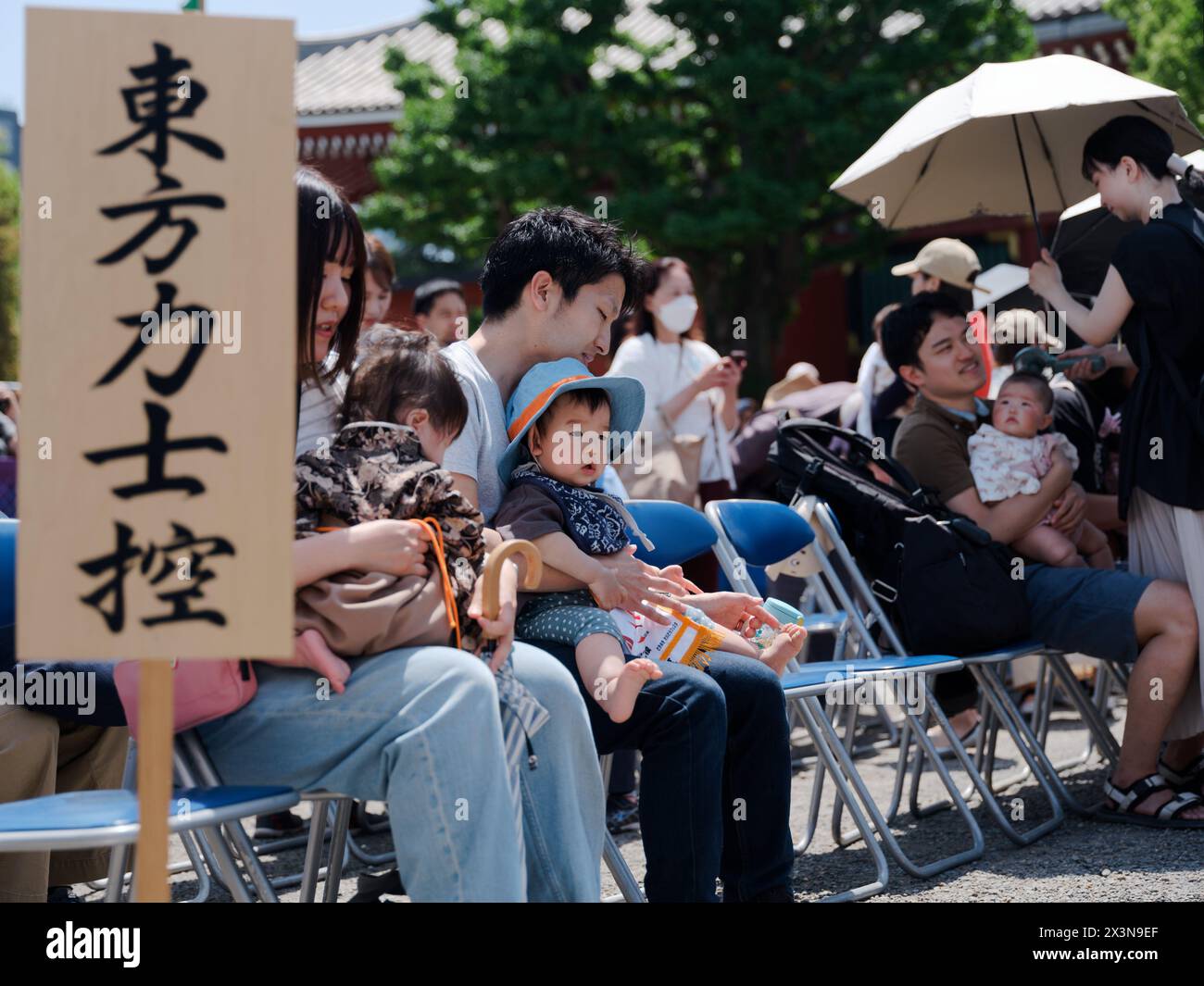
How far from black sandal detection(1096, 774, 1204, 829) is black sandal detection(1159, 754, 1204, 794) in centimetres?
10

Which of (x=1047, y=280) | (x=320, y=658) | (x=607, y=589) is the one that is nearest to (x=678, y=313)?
(x=1047, y=280)

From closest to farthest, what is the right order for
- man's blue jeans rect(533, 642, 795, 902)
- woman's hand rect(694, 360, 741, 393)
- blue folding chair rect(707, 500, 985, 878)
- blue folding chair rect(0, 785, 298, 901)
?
blue folding chair rect(0, 785, 298, 901) → man's blue jeans rect(533, 642, 795, 902) → blue folding chair rect(707, 500, 985, 878) → woman's hand rect(694, 360, 741, 393)

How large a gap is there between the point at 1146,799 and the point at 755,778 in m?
1.64

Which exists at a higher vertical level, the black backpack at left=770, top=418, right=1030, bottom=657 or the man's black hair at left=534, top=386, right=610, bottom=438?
the man's black hair at left=534, top=386, right=610, bottom=438

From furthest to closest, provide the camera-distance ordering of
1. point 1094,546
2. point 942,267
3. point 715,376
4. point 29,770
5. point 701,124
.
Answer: point 701,124 → point 942,267 → point 715,376 → point 1094,546 → point 29,770

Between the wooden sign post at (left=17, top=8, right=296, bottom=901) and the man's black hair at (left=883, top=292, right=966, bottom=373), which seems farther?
the man's black hair at (left=883, top=292, right=966, bottom=373)

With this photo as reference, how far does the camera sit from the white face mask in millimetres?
5785

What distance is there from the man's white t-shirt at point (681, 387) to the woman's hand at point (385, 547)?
3.34 m

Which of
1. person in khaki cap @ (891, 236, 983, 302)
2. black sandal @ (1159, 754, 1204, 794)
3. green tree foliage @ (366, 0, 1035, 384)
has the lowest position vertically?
black sandal @ (1159, 754, 1204, 794)

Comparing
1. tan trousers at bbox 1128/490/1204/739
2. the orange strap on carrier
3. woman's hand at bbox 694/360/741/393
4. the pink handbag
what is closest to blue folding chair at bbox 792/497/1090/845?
tan trousers at bbox 1128/490/1204/739

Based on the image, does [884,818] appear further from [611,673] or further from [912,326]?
[912,326]

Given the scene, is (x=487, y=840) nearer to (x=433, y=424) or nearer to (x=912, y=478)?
(x=433, y=424)

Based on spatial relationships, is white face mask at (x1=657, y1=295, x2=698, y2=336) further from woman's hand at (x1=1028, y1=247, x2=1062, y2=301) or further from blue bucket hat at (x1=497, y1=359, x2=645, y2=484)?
blue bucket hat at (x1=497, y1=359, x2=645, y2=484)

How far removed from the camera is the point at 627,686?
2.60m
